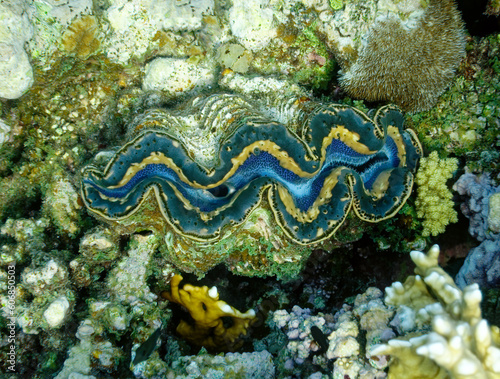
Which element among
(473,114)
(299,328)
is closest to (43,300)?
(299,328)

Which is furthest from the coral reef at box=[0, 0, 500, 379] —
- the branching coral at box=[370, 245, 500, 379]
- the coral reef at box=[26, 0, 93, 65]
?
the branching coral at box=[370, 245, 500, 379]

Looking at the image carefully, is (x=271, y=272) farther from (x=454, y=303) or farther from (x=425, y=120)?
(x=425, y=120)

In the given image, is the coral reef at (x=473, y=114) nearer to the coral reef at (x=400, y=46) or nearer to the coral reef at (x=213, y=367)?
the coral reef at (x=400, y=46)

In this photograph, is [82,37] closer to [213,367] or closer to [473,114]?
[213,367]

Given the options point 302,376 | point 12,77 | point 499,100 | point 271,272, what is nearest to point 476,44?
point 499,100

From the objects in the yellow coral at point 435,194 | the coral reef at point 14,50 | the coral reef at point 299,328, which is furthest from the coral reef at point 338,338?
the coral reef at point 14,50

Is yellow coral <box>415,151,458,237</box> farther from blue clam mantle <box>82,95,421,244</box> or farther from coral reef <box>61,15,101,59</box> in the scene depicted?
coral reef <box>61,15,101,59</box>
